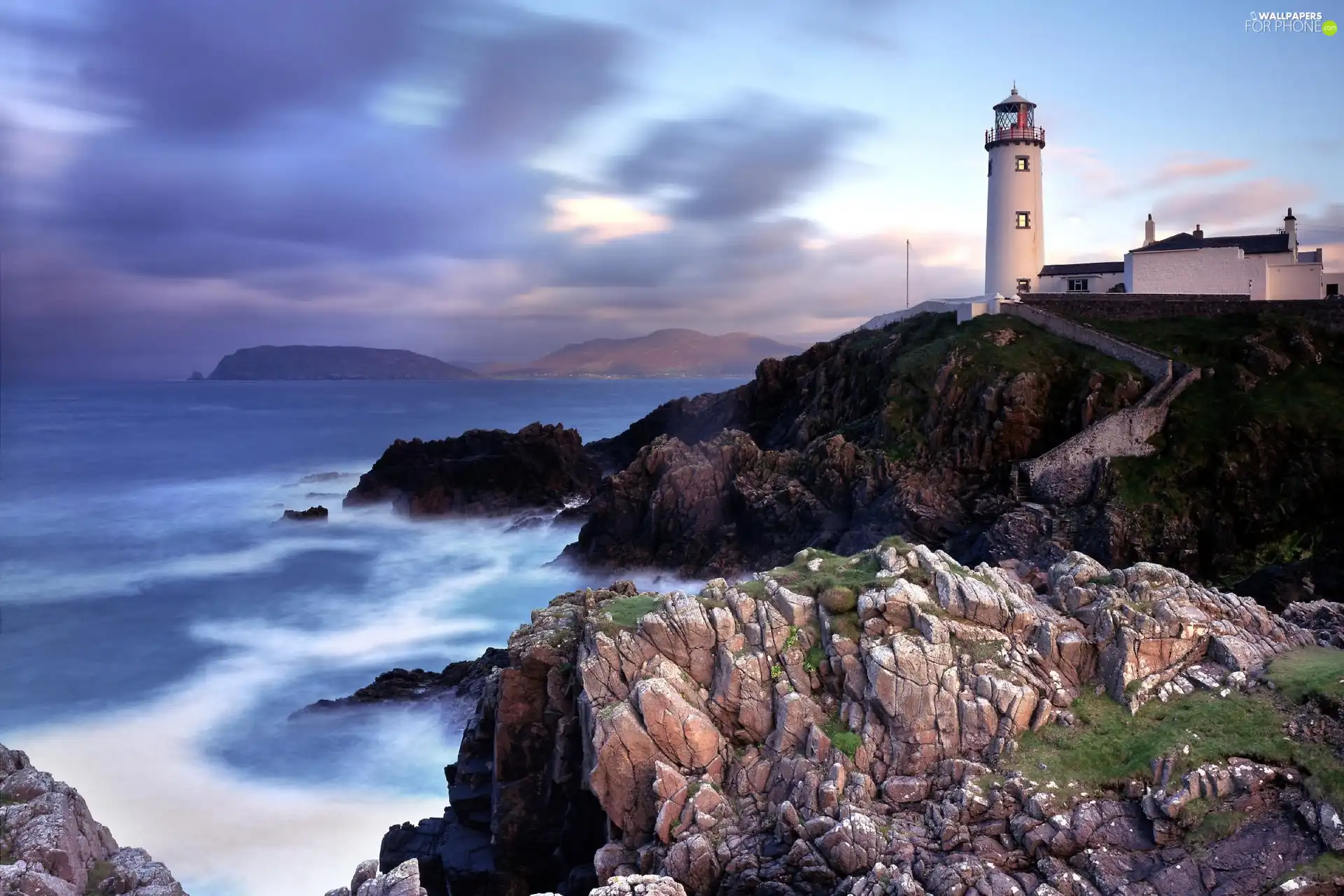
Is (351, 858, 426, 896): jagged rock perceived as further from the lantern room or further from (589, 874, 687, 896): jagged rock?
the lantern room

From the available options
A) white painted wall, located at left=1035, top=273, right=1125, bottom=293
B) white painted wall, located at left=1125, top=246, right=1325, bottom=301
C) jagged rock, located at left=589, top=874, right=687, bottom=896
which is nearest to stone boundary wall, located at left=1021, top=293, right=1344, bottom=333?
white painted wall, located at left=1125, top=246, right=1325, bottom=301

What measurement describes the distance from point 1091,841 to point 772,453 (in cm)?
3234

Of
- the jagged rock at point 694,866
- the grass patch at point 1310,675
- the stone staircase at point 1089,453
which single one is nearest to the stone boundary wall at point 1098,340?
the stone staircase at point 1089,453

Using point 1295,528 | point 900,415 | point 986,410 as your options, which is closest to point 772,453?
point 900,415

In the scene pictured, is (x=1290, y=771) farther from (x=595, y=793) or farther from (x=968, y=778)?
(x=595, y=793)

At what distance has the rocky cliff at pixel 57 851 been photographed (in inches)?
542

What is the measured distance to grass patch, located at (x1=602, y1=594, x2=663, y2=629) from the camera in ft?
63.2

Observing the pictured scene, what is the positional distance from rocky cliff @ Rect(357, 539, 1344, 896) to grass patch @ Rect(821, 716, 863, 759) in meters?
0.05

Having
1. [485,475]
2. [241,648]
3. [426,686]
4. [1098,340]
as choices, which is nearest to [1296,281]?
[1098,340]

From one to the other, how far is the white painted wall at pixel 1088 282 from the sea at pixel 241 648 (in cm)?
3246

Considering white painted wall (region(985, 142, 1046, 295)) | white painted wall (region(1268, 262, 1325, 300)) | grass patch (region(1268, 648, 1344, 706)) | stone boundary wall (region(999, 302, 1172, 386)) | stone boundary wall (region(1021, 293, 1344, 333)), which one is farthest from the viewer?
white painted wall (region(985, 142, 1046, 295))

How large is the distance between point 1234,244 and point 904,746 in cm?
4544

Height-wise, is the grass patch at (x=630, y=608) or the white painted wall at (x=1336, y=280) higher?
the white painted wall at (x=1336, y=280)

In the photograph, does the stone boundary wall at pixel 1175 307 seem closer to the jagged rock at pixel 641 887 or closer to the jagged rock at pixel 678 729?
the jagged rock at pixel 678 729
